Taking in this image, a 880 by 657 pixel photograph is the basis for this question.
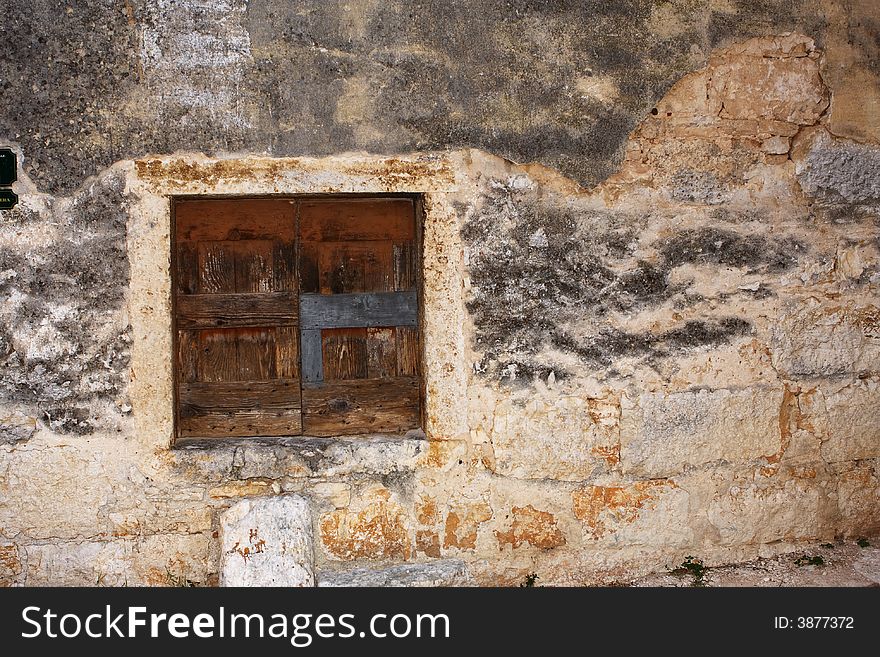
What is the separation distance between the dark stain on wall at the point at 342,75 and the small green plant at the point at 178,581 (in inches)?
63.1

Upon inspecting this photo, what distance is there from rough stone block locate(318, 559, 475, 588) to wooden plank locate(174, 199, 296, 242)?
1427 millimetres

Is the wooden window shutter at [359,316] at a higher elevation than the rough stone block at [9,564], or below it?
higher

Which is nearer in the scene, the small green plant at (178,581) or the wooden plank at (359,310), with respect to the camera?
the small green plant at (178,581)

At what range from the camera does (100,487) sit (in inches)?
126

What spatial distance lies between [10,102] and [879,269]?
369cm

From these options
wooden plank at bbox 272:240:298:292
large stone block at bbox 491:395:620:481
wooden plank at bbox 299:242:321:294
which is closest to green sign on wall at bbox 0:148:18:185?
wooden plank at bbox 272:240:298:292

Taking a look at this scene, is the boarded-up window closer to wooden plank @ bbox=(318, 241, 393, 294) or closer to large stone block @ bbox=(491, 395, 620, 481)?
wooden plank @ bbox=(318, 241, 393, 294)

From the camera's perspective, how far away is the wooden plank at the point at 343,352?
3387 mm

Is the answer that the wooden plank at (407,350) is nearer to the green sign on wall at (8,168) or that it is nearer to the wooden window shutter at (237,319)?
the wooden window shutter at (237,319)

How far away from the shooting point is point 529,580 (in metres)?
3.37

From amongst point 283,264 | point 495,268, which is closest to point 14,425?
point 283,264

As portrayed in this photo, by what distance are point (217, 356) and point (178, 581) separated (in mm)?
941

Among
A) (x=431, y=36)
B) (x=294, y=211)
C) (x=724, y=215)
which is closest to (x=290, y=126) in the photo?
(x=294, y=211)

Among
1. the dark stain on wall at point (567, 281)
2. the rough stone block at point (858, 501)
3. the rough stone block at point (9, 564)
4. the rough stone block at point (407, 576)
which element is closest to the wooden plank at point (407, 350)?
the dark stain on wall at point (567, 281)
